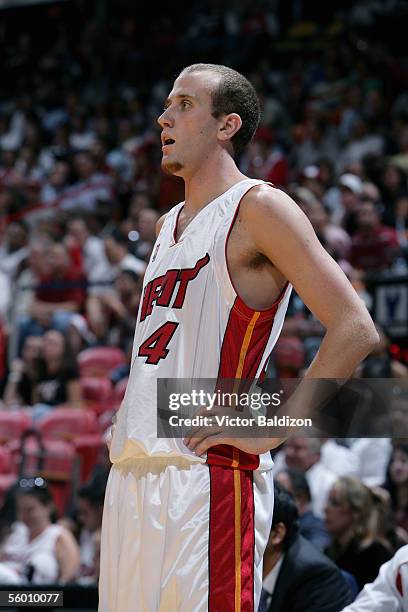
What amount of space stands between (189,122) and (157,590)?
1163 millimetres

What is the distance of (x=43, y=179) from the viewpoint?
13.9m

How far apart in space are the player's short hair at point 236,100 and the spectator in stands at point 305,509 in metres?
2.74

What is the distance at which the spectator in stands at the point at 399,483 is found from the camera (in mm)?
5995

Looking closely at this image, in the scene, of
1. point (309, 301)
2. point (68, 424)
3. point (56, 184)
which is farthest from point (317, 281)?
point (56, 184)

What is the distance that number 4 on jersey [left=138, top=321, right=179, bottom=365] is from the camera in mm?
2662

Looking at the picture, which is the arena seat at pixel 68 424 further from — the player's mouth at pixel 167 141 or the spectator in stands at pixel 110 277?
the player's mouth at pixel 167 141

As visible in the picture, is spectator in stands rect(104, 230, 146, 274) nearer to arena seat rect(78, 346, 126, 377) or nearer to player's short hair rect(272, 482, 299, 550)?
A: arena seat rect(78, 346, 126, 377)

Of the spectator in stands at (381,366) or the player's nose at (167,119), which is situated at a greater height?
the spectator in stands at (381,366)

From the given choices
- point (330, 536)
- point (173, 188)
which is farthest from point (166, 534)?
point (173, 188)

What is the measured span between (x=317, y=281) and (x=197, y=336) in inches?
12.9

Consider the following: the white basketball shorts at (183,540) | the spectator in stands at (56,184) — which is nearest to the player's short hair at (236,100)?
the white basketball shorts at (183,540)

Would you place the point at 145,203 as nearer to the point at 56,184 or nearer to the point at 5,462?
the point at 56,184

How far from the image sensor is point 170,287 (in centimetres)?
272

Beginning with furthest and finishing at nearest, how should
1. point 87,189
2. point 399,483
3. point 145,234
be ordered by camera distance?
point 87,189
point 145,234
point 399,483
